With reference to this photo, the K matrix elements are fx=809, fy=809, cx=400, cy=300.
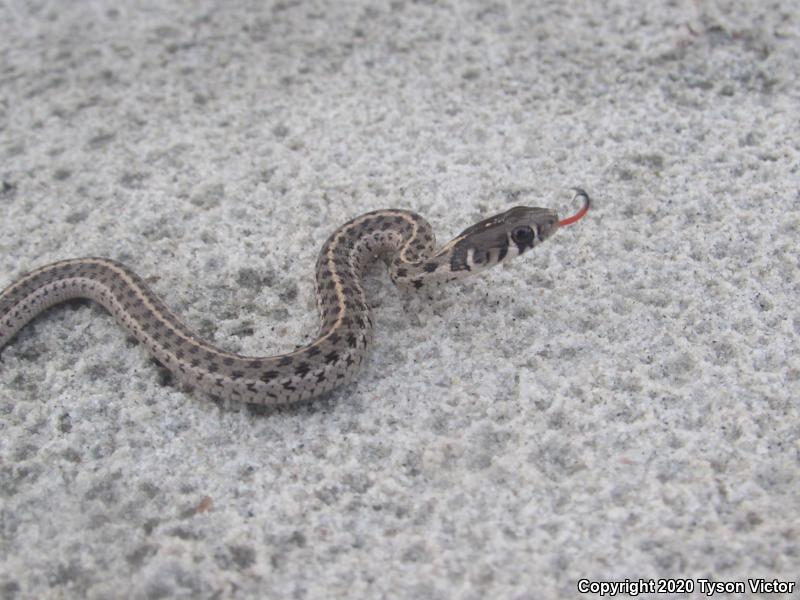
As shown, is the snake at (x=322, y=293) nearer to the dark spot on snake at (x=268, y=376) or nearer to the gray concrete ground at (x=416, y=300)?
the dark spot on snake at (x=268, y=376)

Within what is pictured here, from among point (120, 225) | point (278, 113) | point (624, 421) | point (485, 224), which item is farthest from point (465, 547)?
point (278, 113)

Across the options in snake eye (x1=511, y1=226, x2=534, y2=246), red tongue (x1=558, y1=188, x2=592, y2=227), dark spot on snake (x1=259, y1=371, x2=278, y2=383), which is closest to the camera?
dark spot on snake (x1=259, y1=371, x2=278, y2=383)

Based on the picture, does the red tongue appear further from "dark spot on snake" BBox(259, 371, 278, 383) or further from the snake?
"dark spot on snake" BBox(259, 371, 278, 383)

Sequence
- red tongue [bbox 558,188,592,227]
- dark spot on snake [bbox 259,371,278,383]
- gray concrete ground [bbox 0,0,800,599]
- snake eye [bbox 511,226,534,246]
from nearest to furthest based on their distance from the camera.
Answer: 1. gray concrete ground [bbox 0,0,800,599]
2. dark spot on snake [bbox 259,371,278,383]
3. snake eye [bbox 511,226,534,246]
4. red tongue [bbox 558,188,592,227]

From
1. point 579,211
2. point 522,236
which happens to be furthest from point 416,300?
point 579,211

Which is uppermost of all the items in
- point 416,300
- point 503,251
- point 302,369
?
point 503,251

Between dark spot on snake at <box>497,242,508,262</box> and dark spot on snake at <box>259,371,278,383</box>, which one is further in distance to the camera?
dark spot on snake at <box>497,242,508,262</box>

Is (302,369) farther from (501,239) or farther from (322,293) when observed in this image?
(501,239)

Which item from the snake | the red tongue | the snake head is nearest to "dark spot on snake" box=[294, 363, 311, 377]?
the snake
